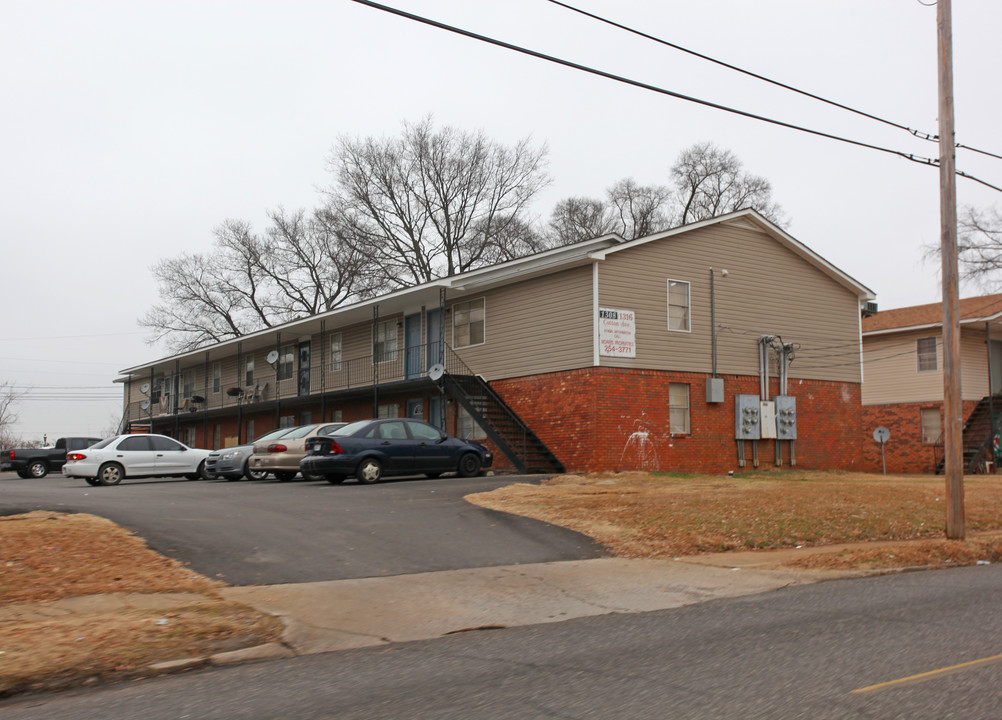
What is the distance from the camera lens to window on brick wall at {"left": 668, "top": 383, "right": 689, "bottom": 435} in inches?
978

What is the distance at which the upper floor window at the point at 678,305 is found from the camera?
25188 millimetres

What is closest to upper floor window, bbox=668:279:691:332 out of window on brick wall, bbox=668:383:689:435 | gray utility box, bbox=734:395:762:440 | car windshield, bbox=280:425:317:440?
window on brick wall, bbox=668:383:689:435

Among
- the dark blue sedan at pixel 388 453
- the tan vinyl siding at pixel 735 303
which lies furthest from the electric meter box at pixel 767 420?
the dark blue sedan at pixel 388 453

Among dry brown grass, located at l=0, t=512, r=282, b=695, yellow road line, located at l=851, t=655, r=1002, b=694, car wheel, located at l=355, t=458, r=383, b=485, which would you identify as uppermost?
car wheel, located at l=355, t=458, r=383, b=485

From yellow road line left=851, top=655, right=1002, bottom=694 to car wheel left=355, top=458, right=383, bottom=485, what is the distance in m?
14.8

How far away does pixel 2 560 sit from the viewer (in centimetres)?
923

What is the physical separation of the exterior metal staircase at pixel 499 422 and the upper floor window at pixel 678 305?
500 centimetres

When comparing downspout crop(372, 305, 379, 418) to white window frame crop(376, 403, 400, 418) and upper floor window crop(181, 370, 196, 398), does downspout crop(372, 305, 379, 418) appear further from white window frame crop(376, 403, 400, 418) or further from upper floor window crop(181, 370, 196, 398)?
upper floor window crop(181, 370, 196, 398)

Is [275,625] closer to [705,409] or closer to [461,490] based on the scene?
[461,490]

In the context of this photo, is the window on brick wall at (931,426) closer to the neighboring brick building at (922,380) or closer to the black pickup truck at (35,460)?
the neighboring brick building at (922,380)

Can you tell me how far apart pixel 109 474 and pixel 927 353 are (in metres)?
29.2

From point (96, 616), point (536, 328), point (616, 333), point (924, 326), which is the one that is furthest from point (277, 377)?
point (96, 616)

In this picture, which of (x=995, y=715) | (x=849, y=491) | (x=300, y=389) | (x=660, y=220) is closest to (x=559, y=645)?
(x=995, y=715)

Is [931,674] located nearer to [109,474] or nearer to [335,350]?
[109,474]
